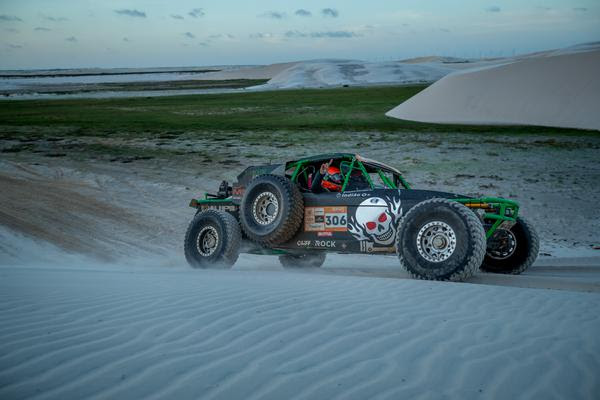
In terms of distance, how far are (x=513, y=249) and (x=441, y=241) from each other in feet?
6.40

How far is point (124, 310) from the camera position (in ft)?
16.8

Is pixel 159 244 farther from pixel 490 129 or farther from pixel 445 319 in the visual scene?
pixel 490 129

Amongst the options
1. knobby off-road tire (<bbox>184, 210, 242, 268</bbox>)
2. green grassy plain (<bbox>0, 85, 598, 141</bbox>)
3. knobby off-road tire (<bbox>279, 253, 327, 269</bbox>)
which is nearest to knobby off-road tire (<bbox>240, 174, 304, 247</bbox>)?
knobby off-road tire (<bbox>184, 210, 242, 268</bbox>)

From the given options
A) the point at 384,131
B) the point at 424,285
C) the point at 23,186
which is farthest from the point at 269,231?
the point at 384,131

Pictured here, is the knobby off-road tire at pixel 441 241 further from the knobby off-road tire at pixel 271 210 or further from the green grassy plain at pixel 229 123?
the green grassy plain at pixel 229 123

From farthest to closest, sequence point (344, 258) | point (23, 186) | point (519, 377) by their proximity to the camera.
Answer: point (23, 186) → point (344, 258) → point (519, 377)

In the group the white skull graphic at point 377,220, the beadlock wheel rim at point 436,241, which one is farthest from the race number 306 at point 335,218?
the beadlock wheel rim at point 436,241

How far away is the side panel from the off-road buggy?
1 cm

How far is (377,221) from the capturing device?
7.98m

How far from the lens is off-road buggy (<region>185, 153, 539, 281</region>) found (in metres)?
7.12

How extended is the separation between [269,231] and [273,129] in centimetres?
2116

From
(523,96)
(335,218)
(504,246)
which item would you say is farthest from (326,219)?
(523,96)

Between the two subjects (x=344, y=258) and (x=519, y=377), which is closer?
(x=519, y=377)

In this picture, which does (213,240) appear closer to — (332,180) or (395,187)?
(332,180)
